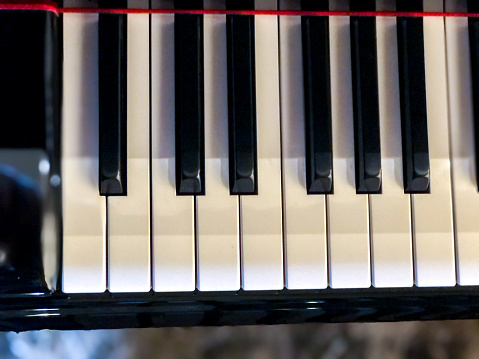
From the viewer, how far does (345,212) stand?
0.57 m

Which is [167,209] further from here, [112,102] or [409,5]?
[409,5]

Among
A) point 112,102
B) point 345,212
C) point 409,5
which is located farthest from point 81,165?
point 409,5

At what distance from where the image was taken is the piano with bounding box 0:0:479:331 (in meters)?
0.55

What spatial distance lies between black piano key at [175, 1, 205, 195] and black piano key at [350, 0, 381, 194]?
166mm

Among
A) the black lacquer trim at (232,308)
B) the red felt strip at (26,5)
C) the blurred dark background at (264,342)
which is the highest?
the red felt strip at (26,5)

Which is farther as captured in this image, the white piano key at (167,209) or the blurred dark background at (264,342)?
the blurred dark background at (264,342)

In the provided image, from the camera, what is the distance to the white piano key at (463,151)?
1.92 feet

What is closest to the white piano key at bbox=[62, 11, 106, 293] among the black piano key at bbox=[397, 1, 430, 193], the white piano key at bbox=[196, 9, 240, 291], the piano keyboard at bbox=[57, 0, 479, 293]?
the piano keyboard at bbox=[57, 0, 479, 293]

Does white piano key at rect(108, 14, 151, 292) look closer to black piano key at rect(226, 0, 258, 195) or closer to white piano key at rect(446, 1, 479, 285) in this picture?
black piano key at rect(226, 0, 258, 195)

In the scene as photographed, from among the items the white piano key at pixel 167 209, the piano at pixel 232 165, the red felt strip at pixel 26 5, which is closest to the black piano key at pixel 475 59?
the piano at pixel 232 165

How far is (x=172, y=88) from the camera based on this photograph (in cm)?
57

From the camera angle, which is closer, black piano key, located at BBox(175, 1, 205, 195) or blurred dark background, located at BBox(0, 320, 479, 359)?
black piano key, located at BBox(175, 1, 205, 195)

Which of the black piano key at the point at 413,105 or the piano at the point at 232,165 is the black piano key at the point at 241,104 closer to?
the piano at the point at 232,165

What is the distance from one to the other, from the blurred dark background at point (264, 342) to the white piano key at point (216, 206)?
14 cm
